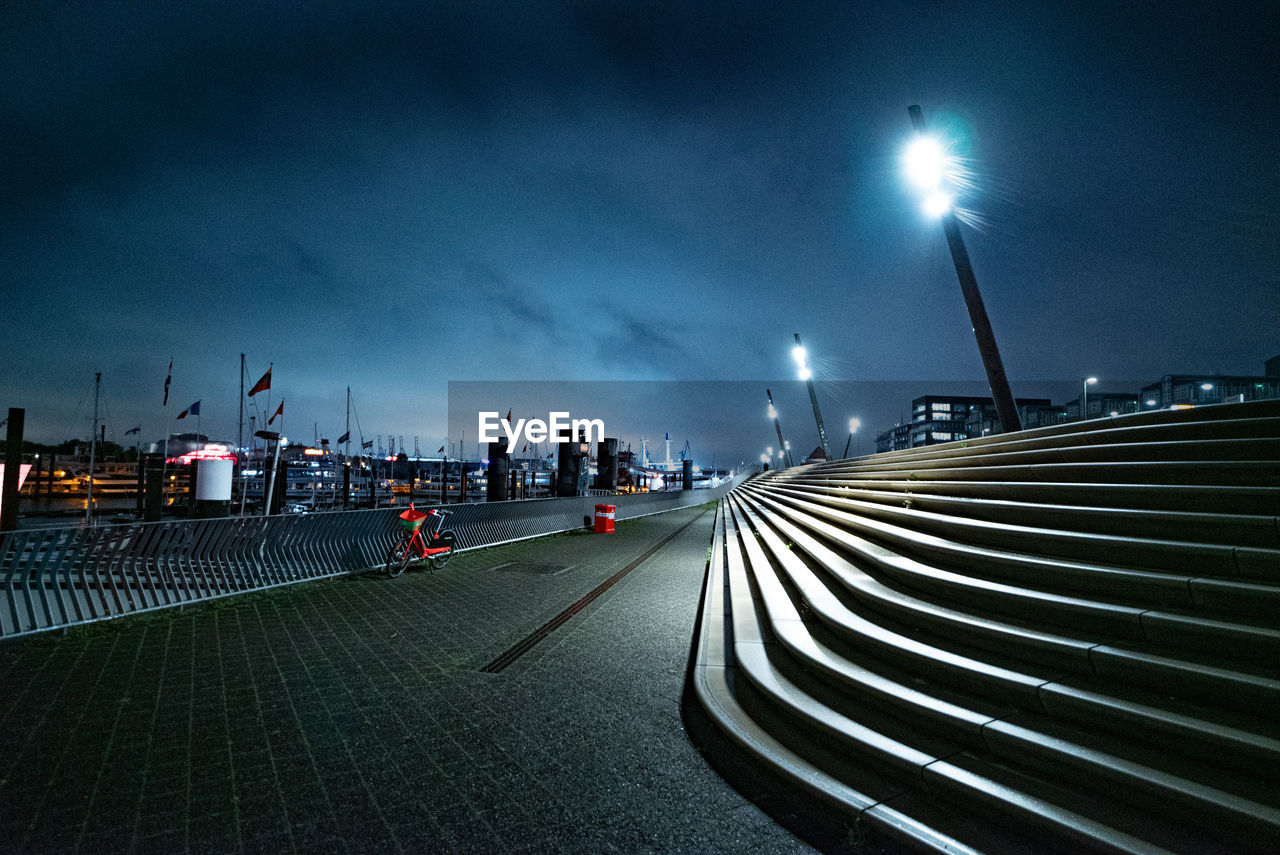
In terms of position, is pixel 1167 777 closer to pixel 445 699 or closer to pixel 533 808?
pixel 533 808

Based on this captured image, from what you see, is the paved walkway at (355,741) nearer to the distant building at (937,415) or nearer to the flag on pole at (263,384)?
the flag on pole at (263,384)

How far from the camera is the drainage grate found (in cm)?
1043

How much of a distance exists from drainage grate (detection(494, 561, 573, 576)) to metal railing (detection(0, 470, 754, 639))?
7.28ft

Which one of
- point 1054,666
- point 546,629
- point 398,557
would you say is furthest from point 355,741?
point 398,557

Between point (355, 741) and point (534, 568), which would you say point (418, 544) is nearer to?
point (534, 568)

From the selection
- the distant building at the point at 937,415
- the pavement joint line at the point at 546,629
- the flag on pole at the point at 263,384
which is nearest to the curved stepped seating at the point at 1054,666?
the pavement joint line at the point at 546,629

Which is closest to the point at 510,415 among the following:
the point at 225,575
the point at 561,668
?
the point at 225,575

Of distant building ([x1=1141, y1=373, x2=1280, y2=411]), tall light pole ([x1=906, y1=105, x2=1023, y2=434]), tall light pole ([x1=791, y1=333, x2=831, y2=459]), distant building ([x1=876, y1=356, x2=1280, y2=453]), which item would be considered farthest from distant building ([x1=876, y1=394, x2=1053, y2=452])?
tall light pole ([x1=906, y1=105, x2=1023, y2=434])

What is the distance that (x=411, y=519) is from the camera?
10.7 m

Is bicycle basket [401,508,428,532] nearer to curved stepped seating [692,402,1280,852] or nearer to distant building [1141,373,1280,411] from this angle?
curved stepped seating [692,402,1280,852]

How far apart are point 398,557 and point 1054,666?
32.5ft

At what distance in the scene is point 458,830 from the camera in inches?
111

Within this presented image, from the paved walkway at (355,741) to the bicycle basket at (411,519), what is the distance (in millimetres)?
3526

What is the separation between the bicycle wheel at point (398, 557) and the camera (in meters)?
10.0
